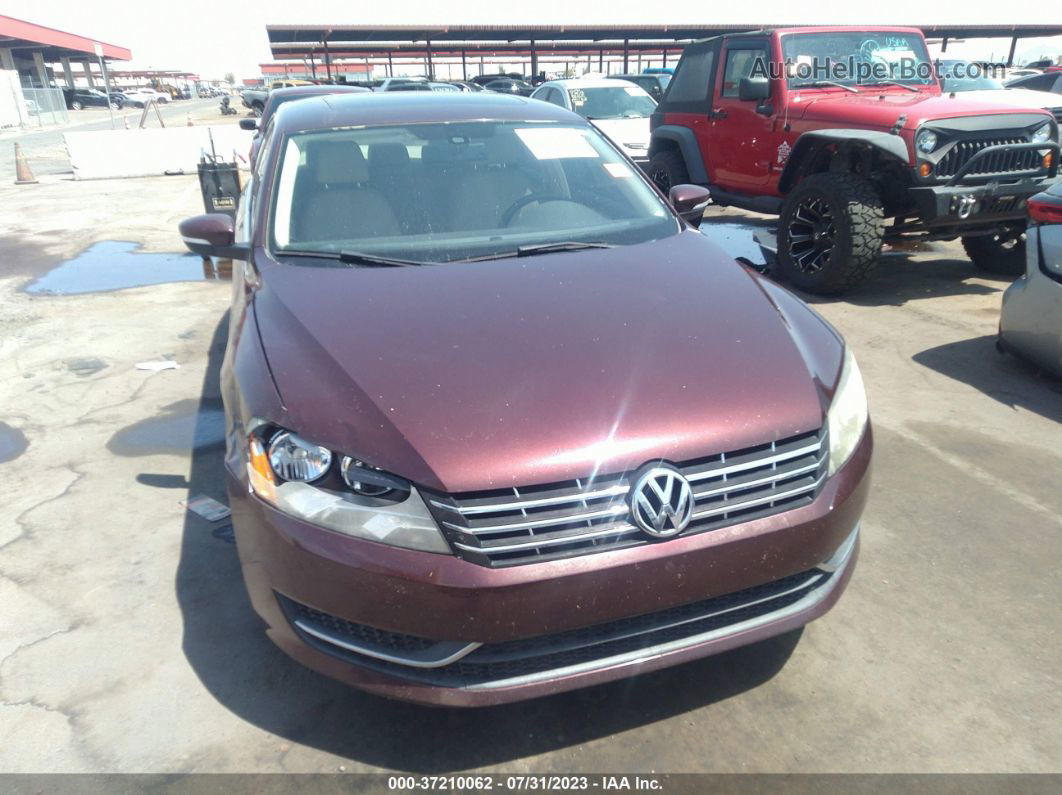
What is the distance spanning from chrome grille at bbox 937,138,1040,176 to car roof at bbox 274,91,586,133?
3360mm

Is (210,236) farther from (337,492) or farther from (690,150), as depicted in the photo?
(690,150)

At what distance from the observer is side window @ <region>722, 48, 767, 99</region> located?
737 centimetres

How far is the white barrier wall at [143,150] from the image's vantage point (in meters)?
15.7

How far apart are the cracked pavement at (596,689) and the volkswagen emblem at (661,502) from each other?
0.73 m

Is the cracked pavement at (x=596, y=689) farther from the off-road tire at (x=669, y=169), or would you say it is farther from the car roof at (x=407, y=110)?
the off-road tire at (x=669, y=169)

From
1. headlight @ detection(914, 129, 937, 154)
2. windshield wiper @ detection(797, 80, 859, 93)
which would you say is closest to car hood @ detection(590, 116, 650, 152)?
windshield wiper @ detection(797, 80, 859, 93)

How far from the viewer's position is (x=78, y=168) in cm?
1582

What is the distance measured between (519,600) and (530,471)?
305mm

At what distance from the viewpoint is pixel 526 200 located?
3451mm

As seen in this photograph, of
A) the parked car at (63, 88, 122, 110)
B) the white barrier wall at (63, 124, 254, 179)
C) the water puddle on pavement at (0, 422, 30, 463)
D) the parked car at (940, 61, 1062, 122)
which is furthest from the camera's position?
the parked car at (63, 88, 122, 110)

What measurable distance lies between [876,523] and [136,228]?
1003 cm

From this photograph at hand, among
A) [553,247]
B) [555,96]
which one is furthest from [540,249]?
[555,96]

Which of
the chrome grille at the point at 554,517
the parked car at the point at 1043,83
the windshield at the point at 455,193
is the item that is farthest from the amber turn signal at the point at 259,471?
the parked car at the point at 1043,83

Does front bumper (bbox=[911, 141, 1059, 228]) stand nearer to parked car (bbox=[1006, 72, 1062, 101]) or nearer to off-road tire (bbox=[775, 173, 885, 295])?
off-road tire (bbox=[775, 173, 885, 295])
